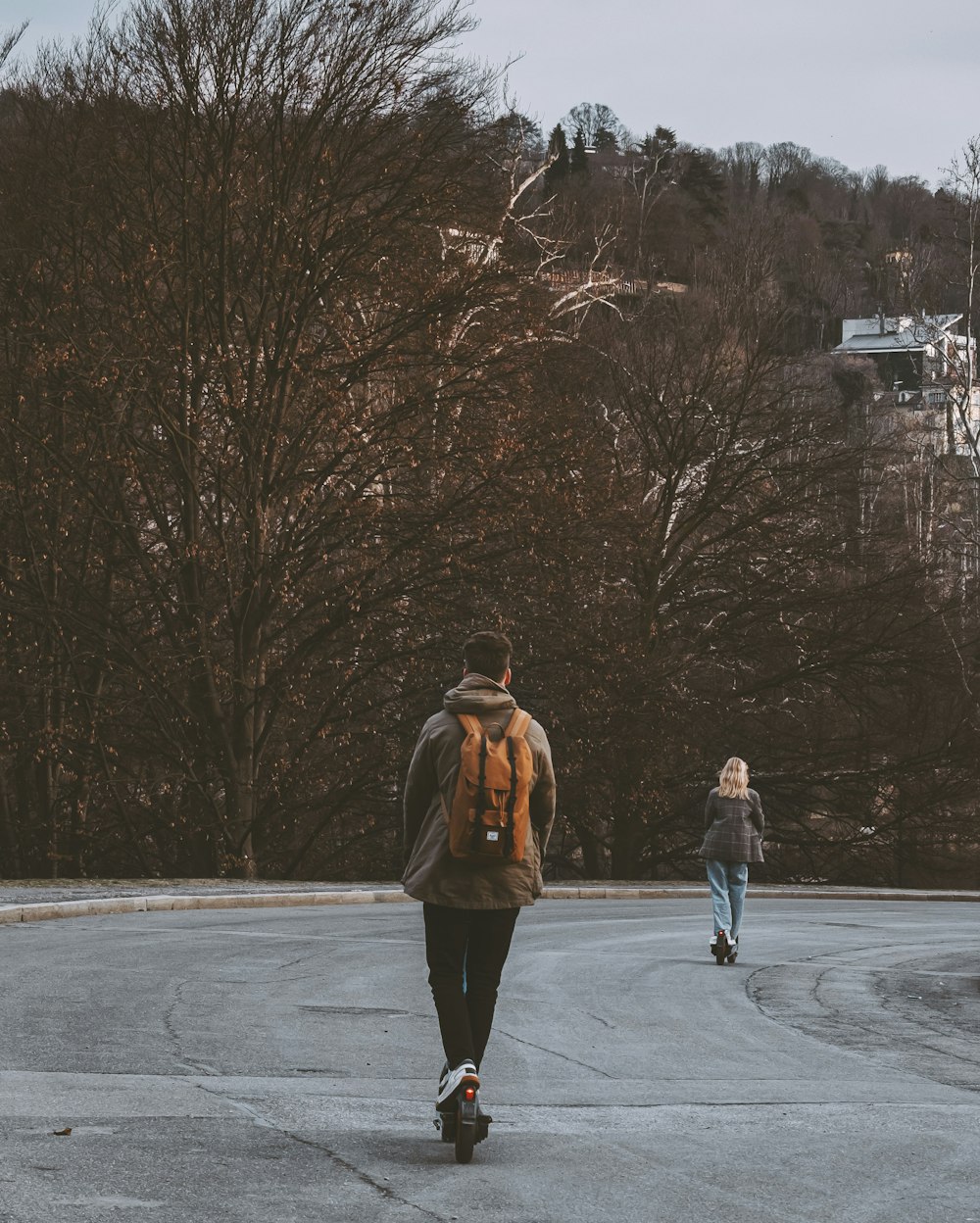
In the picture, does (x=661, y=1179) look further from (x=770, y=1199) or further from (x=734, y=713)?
(x=734, y=713)

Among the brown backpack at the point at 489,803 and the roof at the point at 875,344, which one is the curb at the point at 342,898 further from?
the roof at the point at 875,344

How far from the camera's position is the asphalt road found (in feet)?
19.7

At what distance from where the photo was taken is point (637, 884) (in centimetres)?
3048

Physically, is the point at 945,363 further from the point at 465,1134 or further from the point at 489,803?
the point at 465,1134

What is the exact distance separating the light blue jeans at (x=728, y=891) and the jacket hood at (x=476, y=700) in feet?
31.0

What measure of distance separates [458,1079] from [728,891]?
10174 mm

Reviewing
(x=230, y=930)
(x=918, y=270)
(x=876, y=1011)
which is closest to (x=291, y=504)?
(x=230, y=930)

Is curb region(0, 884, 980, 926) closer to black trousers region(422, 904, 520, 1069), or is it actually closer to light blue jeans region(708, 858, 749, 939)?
light blue jeans region(708, 858, 749, 939)

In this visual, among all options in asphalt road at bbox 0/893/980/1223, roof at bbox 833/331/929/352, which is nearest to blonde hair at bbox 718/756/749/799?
asphalt road at bbox 0/893/980/1223

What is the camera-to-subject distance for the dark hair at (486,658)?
24.2 ft

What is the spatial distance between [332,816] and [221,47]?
12.8m

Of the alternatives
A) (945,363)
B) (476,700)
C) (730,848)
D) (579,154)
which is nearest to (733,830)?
(730,848)

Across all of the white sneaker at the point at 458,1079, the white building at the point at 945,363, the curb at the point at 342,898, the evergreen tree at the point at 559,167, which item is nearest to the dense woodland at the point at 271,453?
the curb at the point at 342,898

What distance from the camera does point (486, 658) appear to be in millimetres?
7398
